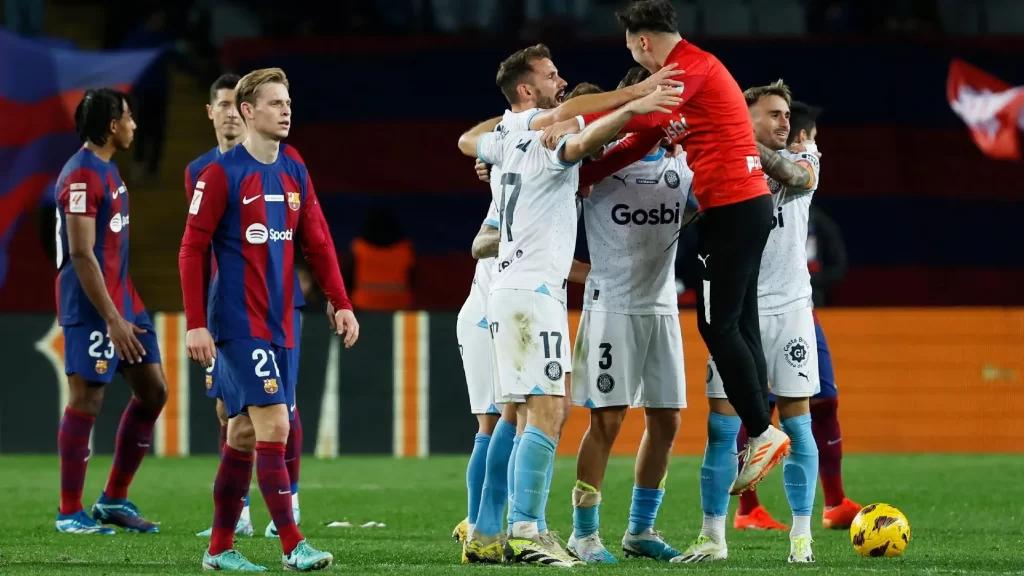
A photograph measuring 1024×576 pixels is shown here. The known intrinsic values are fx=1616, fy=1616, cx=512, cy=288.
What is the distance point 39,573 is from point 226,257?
4.63ft

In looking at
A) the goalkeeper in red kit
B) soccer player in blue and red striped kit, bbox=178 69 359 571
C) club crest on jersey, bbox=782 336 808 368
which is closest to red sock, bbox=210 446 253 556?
soccer player in blue and red striped kit, bbox=178 69 359 571

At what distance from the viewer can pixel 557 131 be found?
252 inches

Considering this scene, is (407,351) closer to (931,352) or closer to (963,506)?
(931,352)

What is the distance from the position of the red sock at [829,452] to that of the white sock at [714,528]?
6.09 feet

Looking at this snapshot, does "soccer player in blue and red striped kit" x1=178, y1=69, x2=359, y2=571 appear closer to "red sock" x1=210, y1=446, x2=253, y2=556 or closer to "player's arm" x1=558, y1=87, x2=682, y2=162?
"red sock" x1=210, y1=446, x2=253, y2=556

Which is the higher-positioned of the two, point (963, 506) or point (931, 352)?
point (931, 352)

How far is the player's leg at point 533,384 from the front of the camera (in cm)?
638

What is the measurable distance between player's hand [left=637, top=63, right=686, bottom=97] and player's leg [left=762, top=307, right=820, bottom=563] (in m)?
1.39

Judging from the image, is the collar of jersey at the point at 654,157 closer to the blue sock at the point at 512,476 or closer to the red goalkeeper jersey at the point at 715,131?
the red goalkeeper jersey at the point at 715,131

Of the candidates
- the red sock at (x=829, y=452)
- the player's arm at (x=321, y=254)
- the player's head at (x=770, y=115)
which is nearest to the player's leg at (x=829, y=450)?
the red sock at (x=829, y=452)

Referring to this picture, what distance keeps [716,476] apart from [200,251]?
245 cm

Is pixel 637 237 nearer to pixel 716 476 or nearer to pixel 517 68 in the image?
pixel 517 68

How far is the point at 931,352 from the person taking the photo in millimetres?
12945

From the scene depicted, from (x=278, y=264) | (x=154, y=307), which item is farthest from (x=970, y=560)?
(x=154, y=307)
